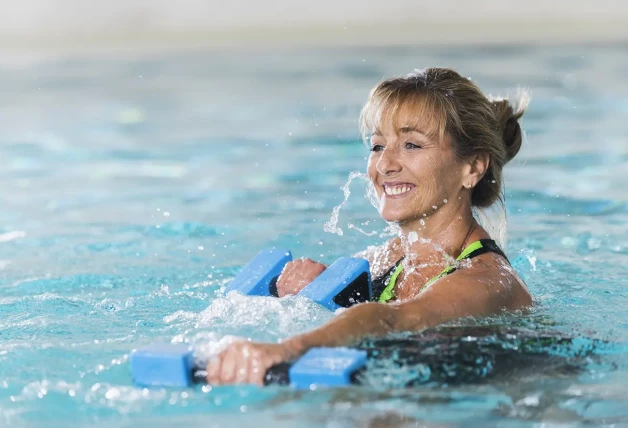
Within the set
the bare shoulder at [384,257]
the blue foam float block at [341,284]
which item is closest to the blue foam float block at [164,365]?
the blue foam float block at [341,284]

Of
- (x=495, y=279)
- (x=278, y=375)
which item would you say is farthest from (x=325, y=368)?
(x=495, y=279)

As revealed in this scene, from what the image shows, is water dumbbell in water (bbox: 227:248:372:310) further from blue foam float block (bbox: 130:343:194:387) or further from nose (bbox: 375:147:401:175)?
blue foam float block (bbox: 130:343:194:387)

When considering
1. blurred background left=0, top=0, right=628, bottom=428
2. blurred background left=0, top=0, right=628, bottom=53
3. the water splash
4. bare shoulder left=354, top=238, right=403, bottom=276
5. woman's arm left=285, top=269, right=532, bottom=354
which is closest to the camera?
woman's arm left=285, top=269, right=532, bottom=354

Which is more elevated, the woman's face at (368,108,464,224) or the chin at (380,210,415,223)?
the woman's face at (368,108,464,224)

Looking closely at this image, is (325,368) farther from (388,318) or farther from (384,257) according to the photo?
(384,257)

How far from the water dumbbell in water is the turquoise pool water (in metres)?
0.11

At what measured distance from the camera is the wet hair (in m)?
3.64

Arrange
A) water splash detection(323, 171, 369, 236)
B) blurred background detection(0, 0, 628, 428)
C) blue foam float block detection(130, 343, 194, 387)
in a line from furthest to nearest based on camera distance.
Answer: water splash detection(323, 171, 369, 236) < blurred background detection(0, 0, 628, 428) < blue foam float block detection(130, 343, 194, 387)

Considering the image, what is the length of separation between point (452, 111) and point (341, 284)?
759 mm

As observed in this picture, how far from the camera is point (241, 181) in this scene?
7055 mm

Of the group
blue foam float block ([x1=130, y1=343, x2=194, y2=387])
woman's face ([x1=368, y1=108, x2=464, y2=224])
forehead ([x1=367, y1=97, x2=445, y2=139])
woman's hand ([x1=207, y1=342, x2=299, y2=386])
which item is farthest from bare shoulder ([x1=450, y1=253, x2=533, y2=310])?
blue foam float block ([x1=130, y1=343, x2=194, y2=387])

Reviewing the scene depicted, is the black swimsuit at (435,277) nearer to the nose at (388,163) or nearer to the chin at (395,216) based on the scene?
the chin at (395,216)

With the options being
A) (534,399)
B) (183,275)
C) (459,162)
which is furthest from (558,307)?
(183,275)

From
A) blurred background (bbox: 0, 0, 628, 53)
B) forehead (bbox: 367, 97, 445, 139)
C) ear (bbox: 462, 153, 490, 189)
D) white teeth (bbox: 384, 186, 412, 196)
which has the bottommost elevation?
white teeth (bbox: 384, 186, 412, 196)
